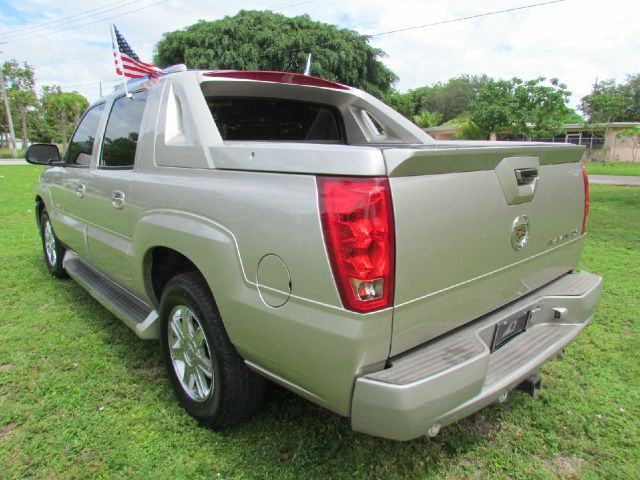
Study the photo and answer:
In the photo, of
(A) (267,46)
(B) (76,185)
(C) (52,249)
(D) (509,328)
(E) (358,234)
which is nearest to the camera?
(E) (358,234)

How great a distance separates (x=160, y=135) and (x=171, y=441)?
5.40 feet

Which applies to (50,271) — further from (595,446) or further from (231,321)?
(595,446)

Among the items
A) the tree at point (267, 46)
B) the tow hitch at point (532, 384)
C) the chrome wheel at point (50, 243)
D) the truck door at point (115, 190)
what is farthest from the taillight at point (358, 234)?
the tree at point (267, 46)

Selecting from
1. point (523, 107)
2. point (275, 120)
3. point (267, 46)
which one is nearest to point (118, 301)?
point (275, 120)

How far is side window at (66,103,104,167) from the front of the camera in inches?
143

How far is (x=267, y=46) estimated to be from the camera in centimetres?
2483

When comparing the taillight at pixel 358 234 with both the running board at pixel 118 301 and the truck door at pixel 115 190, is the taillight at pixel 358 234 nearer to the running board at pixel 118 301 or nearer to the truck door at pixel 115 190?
the running board at pixel 118 301

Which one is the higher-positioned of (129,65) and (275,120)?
(129,65)

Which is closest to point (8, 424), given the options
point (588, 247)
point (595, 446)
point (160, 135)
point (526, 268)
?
point (160, 135)

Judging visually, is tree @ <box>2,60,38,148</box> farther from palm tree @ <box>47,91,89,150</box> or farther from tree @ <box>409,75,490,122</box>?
tree @ <box>409,75,490,122</box>

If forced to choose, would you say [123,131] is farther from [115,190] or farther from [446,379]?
[446,379]

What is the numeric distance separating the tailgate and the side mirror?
4009 millimetres

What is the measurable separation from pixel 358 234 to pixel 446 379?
607 mm

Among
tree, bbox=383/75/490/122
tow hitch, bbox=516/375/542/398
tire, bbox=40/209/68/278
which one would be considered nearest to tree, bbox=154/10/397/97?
tire, bbox=40/209/68/278
